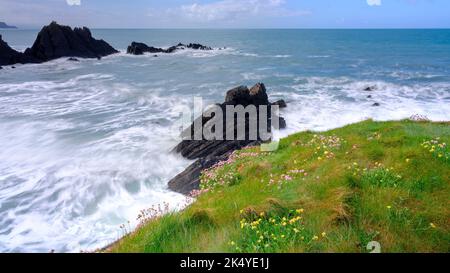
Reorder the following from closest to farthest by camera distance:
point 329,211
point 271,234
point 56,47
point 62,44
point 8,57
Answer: point 271,234
point 329,211
point 8,57
point 56,47
point 62,44

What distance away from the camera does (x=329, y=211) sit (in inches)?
243

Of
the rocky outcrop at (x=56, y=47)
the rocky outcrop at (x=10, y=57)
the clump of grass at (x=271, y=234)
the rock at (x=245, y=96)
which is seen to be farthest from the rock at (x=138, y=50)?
the clump of grass at (x=271, y=234)

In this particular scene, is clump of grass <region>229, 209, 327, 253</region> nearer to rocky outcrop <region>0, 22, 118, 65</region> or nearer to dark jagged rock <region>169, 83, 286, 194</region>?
dark jagged rock <region>169, 83, 286, 194</region>

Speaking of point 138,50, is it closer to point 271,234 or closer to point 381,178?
point 381,178

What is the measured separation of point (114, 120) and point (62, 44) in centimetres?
6151

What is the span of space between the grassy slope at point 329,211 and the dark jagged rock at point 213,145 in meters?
5.68

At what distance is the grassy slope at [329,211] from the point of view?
17.4 ft

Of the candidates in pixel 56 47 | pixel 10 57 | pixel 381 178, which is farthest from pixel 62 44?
pixel 381 178

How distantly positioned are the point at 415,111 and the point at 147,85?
3101 cm

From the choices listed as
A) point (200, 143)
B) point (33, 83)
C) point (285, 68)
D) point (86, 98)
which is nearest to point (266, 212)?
point (200, 143)

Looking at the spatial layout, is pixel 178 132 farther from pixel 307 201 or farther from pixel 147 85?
pixel 147 85
